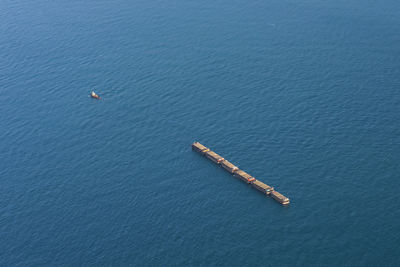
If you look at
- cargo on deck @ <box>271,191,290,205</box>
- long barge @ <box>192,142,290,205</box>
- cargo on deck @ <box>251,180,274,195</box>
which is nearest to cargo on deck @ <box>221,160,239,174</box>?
long barge @ <box>192,142,290,205</box>

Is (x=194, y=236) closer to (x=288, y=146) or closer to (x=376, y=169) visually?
(x=288, y=146)

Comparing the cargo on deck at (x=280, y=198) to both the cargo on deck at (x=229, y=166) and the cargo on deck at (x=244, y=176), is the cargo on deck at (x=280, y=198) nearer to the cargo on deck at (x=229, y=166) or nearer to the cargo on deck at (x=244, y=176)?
the cargo on deck at (x=244, y=176)

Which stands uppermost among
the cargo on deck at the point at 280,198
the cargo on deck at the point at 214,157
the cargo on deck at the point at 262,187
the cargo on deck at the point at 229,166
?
the cargo on deck at the point at 214,157

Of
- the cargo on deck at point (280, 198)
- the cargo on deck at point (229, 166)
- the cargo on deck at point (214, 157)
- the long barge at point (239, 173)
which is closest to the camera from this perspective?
the cargo on deck at point (280, 198)

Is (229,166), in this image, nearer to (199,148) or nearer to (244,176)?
(244,176)

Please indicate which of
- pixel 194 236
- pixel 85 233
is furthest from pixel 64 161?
→ pixel 194 236

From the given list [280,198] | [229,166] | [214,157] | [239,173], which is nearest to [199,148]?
[214,157]

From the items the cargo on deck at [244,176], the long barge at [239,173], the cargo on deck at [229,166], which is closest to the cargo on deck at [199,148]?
the long barge at [239,173]

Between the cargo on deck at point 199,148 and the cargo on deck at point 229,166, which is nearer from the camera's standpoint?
the cargo on deck at point 229,166
